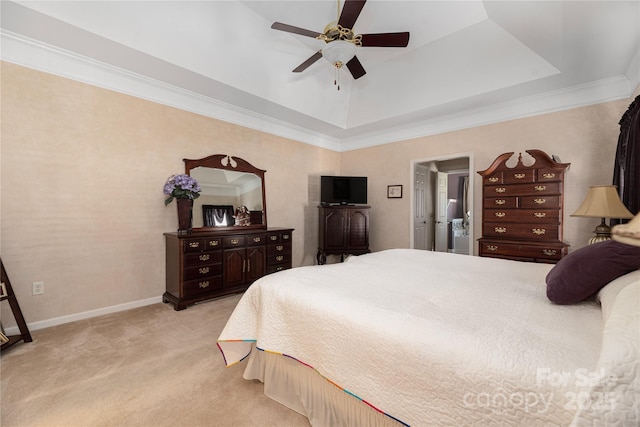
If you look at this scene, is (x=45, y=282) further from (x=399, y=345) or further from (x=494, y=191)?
(x=494, y=191)

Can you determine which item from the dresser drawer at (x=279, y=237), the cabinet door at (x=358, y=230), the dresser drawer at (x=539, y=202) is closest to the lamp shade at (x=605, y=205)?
the dresser drawer at (x=539, y=202)

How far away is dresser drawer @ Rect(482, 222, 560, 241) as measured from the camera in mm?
2986

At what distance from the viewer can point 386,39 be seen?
7.98 ft

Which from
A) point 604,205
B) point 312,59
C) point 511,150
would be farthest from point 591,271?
point 511,150

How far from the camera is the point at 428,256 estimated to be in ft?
7.96

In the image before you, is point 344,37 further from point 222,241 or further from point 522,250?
point 522,250

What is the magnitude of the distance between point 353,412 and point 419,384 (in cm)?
44

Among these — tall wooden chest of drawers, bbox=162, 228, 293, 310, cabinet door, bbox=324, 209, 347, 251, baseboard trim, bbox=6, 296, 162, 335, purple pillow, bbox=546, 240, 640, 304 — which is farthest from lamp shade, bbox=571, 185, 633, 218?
baseboard trim, bbox=6, 296, 162, 335

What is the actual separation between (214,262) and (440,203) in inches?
186

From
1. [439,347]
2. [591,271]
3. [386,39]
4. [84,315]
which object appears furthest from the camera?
[84,315]

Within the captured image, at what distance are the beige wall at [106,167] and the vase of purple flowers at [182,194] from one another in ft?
0.76

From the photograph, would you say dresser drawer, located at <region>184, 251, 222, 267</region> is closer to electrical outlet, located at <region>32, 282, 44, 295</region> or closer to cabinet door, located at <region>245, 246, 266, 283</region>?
cabinet door, located at <region>245, 246, 266, 283</region>

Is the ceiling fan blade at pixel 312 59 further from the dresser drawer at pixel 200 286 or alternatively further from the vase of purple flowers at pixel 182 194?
the dresser drawer at pixel 200 286

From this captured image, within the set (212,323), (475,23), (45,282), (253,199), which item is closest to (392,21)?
(475,23)
